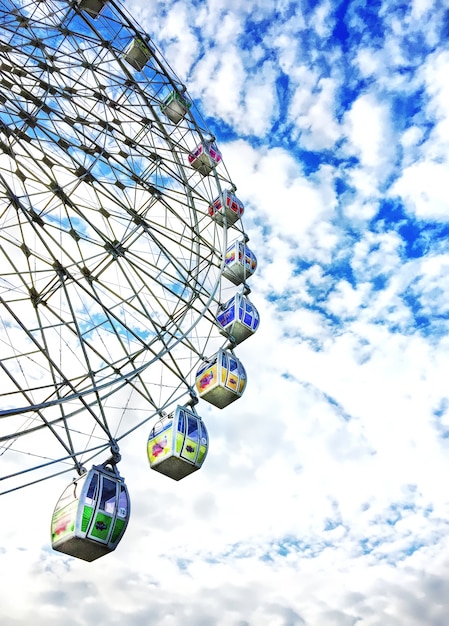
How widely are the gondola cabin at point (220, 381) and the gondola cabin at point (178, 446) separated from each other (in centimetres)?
190

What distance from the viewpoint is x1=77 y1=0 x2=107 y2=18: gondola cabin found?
18.9 m

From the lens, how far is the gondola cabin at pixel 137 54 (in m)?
20.8

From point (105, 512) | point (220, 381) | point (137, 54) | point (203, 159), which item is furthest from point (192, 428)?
point (137, 54)

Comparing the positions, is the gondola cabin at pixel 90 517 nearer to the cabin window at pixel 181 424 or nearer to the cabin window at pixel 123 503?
the cabin window at pixel 123 503

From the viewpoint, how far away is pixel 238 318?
20750 millimetres

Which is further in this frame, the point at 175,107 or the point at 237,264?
the point at 237,264

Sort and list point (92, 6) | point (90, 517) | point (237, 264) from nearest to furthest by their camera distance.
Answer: point (90, 517), point (92, 6), point (237, 264)

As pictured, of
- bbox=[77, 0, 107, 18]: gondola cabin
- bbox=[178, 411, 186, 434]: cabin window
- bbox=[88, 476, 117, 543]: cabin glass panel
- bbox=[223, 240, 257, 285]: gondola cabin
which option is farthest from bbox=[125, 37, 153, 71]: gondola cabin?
bbox=[88, 476, 117, 543]: cabin glass panel

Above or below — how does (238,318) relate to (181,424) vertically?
above

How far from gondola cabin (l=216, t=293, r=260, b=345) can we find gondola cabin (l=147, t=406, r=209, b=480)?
4897 millimetres

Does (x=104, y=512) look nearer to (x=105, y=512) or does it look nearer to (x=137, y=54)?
Answer: (x=105, y=512)

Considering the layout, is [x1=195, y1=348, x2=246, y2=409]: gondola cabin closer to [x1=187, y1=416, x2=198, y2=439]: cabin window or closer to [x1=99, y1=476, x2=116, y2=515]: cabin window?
[x1=187, y1=416, x2=198, y2=439]: cabin window

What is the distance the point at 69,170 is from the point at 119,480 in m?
9.01

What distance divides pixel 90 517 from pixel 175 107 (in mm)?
16038
